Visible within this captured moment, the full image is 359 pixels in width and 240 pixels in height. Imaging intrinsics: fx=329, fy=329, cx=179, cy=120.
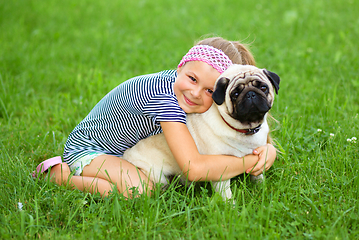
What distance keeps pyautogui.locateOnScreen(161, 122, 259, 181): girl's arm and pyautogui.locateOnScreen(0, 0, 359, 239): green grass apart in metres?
0.12

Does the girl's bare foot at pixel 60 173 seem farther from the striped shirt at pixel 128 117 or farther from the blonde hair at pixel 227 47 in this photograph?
the blonde hair at pixel 227 47

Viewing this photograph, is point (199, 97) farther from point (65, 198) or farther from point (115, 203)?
point (65, 198)

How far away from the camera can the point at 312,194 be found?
7.17 ft

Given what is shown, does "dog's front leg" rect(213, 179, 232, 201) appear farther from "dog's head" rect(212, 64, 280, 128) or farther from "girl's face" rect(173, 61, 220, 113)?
"girl's face" rect(173, 61, 220, 113)

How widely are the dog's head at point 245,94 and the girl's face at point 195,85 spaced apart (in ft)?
0.35

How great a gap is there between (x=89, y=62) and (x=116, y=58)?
42 cm

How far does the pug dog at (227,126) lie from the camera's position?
212 cm

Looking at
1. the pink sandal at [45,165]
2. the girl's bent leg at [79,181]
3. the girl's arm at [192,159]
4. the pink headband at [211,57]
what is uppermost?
the pink headband at [211,57]

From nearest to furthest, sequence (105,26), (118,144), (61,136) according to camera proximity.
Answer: (118,144) < (61,136) < (105,26)

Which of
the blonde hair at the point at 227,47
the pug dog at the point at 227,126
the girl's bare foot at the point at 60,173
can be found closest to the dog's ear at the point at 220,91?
the pug dog at the point at 227,126

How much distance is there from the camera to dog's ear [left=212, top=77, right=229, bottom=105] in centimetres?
212

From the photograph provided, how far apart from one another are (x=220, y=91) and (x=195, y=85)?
0.22m

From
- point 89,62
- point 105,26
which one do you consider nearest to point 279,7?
point 105,26

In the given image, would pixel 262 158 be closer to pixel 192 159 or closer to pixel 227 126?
pixel 227 126
